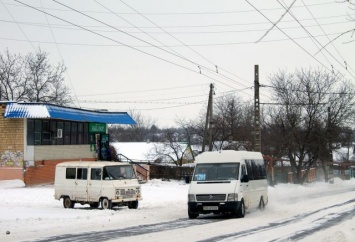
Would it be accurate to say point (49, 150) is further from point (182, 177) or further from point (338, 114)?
point (338, 114)

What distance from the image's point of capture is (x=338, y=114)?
55500mm

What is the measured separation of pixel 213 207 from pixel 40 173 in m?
19.4

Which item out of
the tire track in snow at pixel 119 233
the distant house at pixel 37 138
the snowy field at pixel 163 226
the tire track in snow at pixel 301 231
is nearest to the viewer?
the tire track in snow at pixel 119 233

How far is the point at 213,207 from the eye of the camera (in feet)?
61.6

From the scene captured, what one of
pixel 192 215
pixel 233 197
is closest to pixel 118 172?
pixel 192 215

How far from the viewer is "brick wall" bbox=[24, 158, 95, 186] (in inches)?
1352

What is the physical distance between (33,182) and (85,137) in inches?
296

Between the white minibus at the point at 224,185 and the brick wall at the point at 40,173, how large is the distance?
1723cm

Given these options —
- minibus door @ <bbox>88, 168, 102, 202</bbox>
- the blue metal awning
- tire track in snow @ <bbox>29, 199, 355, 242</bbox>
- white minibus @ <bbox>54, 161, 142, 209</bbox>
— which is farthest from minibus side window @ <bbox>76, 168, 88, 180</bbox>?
the blue metal awning

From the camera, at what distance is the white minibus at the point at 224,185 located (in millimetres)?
18750

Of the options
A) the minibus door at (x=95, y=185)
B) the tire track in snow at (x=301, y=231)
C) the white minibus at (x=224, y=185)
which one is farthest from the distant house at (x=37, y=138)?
the tire track in snow at (x=301, y=231)

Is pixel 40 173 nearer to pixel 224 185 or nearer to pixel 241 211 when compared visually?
pixel 224 185

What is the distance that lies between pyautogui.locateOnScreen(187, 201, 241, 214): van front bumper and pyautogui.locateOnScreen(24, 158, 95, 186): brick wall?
18.1m

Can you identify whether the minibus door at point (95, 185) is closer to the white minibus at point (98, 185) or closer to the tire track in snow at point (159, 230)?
the white minibus at point (98, 185)
